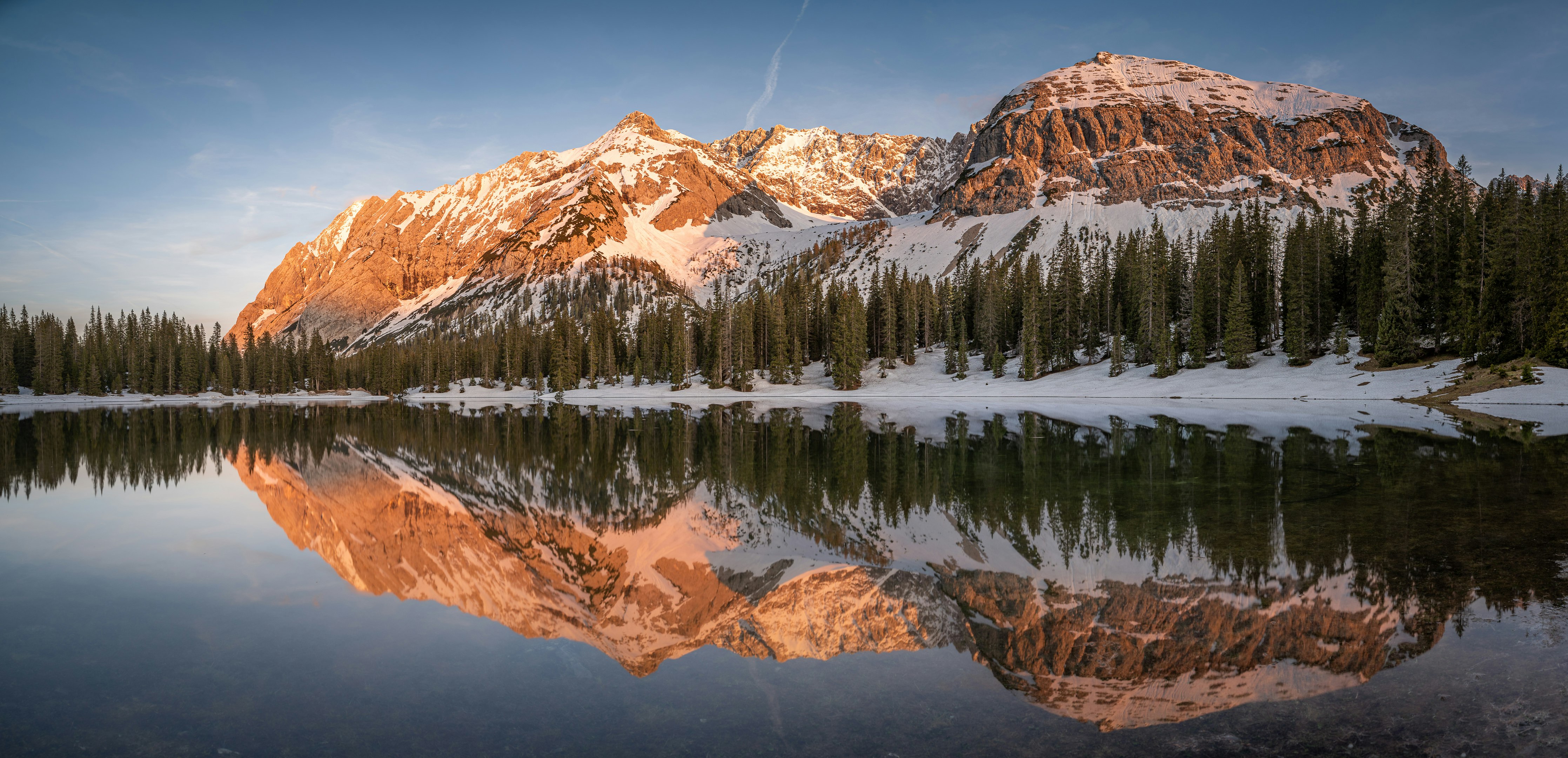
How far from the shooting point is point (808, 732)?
18.6 feet

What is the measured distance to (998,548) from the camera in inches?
438

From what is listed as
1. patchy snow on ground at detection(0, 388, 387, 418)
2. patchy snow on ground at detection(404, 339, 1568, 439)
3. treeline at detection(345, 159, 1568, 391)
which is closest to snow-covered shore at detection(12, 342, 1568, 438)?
patchy snow on ground at detection(404, 339, 1568, 439)

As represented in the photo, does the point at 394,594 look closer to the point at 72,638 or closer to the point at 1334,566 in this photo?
the point at 72,638

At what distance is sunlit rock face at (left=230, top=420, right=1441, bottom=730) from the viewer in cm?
664

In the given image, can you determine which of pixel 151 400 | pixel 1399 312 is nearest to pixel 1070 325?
pixel 1399 312

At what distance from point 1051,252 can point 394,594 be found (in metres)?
187

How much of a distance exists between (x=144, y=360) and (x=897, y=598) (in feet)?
464

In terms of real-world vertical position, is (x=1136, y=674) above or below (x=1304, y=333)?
below

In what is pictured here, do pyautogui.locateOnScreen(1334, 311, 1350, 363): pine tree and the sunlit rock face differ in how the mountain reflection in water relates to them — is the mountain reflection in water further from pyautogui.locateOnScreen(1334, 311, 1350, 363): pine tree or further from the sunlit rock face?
pyautogui.locateOnScreen(1334, 311, 1350, 363): pine tree

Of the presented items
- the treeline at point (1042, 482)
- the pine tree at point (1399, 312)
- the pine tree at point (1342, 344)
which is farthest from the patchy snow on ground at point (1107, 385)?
the treeline at point (1042, 482)

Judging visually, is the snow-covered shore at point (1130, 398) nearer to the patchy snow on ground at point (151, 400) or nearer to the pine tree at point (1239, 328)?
the patchy snow on ground at point (151, 400)

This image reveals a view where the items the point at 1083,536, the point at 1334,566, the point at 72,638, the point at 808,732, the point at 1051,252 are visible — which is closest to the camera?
the point at 808,732

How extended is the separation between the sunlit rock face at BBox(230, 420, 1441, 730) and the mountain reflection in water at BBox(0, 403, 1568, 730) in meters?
0.04

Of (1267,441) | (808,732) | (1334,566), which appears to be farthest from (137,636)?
(1267,441)
